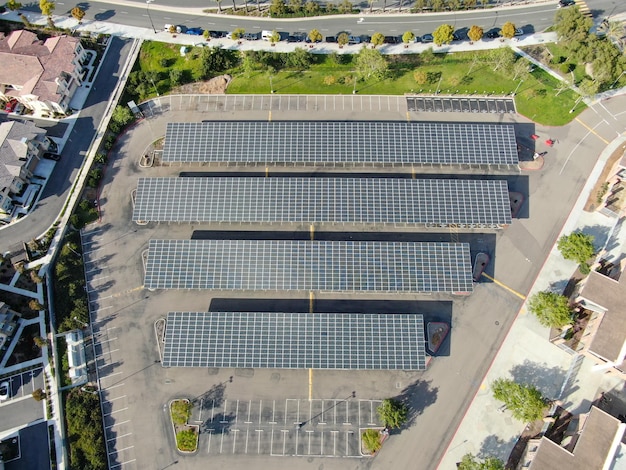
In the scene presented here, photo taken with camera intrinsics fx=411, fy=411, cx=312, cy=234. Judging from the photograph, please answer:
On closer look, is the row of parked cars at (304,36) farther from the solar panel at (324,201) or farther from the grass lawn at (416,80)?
the solar panel at (324,201)

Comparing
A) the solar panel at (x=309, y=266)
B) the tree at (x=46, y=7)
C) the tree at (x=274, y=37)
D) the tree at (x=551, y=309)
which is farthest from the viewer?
the tree at (x=46, y=7)

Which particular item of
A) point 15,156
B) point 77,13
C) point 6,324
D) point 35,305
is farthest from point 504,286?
point 77,13

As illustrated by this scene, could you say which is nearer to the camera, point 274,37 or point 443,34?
point 443,34

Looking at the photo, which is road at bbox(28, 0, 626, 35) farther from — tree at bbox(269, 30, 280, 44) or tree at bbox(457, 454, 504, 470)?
tree at bbox(457, 454, 504, 470)

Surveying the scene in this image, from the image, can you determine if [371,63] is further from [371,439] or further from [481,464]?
[481,464]

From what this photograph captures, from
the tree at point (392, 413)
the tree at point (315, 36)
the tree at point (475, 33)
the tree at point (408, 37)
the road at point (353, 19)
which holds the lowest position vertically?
the tree at point (392, 413)

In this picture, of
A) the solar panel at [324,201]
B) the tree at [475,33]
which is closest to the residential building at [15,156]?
the solar panel at [324,201]
